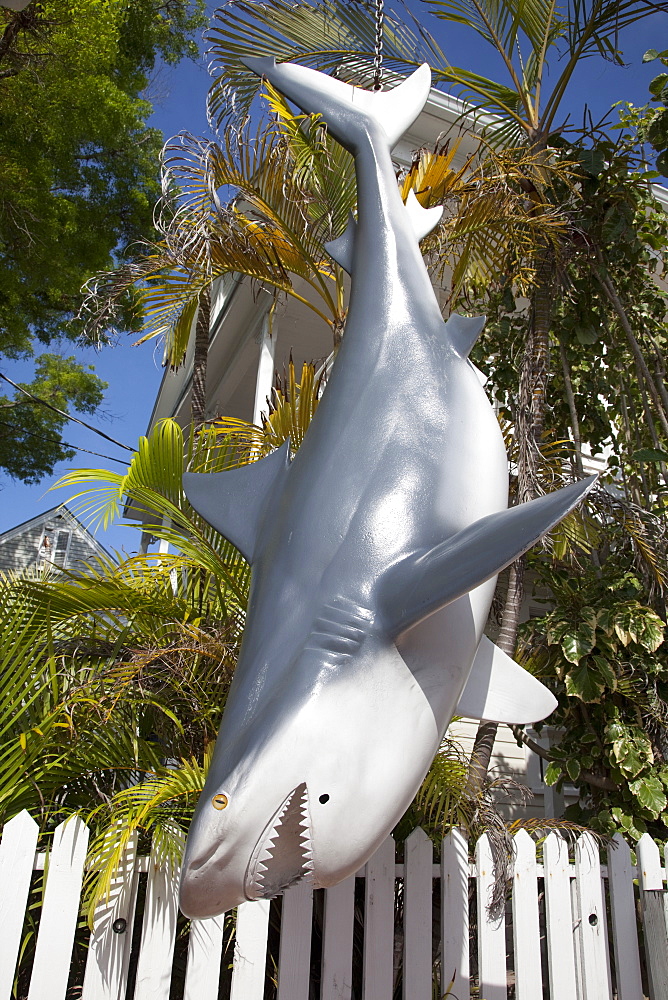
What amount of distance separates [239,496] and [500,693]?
847mm

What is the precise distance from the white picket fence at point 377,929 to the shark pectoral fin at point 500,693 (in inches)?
46.4

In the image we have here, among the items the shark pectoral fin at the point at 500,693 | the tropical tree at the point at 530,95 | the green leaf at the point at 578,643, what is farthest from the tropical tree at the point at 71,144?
the shark pectoral fin at the point at 500,693

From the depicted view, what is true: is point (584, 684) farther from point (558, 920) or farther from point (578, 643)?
point (558, 920)

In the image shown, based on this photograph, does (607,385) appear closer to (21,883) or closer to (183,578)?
(183,578)

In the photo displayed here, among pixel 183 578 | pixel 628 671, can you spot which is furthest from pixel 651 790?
pixel 183 578

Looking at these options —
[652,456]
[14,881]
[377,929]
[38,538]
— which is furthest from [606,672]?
[38,538]

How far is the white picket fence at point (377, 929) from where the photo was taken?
2434 mm

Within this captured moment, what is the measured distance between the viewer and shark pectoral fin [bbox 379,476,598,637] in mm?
1349

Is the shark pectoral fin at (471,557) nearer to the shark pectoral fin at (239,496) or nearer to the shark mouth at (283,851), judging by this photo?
the shark mouth at (283,851)

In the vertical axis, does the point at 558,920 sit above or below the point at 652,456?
below

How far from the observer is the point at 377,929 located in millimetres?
2707

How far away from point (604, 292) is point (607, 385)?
116 cm

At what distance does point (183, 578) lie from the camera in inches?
158

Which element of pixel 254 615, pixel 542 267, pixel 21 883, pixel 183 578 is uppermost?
pixel 542 267
